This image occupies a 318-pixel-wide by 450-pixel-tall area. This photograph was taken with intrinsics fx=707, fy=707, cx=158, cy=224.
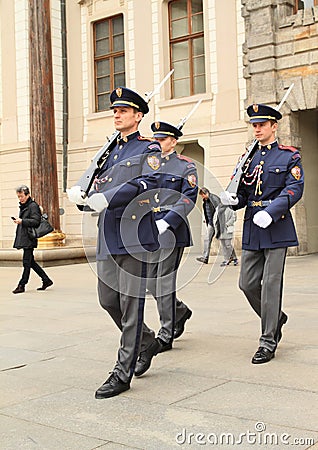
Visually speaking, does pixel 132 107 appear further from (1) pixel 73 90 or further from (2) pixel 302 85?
(1) pixel 73 90

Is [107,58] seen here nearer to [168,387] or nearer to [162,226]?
[162,226]

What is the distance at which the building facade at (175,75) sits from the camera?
15391mm

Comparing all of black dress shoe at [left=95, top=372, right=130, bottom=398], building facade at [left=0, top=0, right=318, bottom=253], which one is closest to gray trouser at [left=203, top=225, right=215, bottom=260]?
building facade at [left=0, top=0, right=318, bottom=253]

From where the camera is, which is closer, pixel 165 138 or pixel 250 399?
pixel 250 399

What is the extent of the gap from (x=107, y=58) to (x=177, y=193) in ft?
50.5

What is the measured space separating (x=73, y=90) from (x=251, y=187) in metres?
16.3

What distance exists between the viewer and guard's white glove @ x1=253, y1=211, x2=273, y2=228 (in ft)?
15.9

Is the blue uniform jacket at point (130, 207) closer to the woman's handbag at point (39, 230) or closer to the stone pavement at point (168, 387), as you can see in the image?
the stone pavement at point (168, 387)

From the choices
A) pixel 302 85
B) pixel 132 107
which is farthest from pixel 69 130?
pixel 132 107

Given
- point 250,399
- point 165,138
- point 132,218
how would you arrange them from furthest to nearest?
point 165,138 < point 132,218 < point 250,399

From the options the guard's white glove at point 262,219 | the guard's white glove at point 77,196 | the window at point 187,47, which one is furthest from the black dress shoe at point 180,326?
the window at point 187,47

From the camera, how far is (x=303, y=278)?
1074 centimetres

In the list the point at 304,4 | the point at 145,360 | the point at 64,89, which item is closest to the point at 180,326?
the point at 145,360

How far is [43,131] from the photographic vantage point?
16.3m
